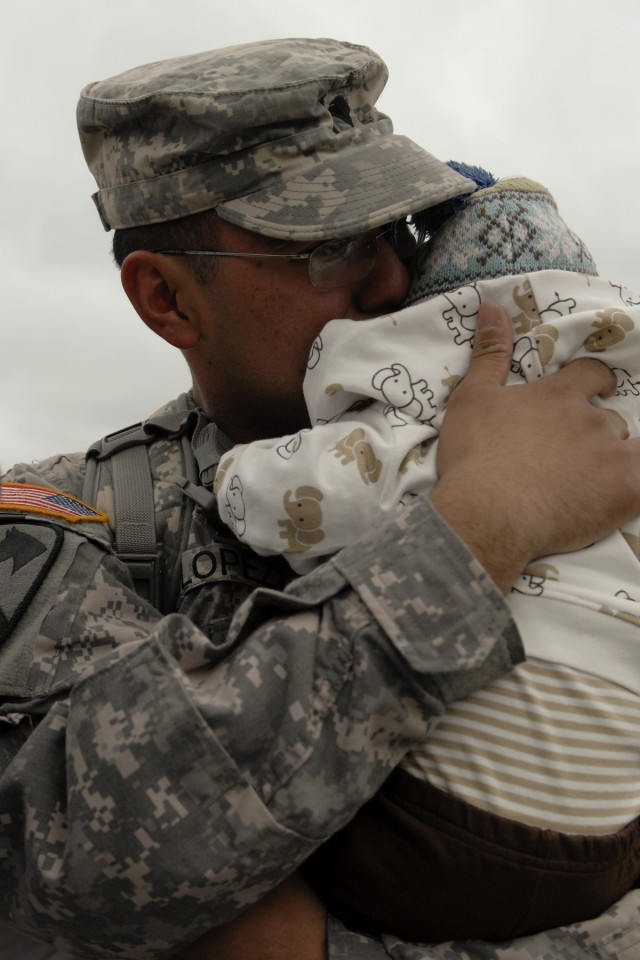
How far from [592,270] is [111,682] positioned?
56.0 inches

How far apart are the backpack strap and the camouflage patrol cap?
23.5 inches

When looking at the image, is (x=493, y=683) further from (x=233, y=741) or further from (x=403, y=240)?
(x=403, y=240)

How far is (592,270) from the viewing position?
6.98 ft

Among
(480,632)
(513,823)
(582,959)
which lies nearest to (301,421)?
(480,632)

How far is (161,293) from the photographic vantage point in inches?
100

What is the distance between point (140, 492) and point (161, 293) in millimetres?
581

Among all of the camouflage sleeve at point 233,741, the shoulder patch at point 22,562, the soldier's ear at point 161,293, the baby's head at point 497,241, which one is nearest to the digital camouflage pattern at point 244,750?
the camouflage sleeve at point 233,741

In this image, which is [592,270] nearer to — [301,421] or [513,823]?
[301,421]

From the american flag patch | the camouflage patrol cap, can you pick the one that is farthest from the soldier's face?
the american flag patch

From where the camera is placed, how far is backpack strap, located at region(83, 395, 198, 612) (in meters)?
2.26

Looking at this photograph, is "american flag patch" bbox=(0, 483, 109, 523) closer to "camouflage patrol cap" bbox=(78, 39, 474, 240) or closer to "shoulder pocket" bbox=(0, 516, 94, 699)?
"shoulder pocket" bbox=(0, 516, 94, 699)

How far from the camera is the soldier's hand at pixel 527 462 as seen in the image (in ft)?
5.35

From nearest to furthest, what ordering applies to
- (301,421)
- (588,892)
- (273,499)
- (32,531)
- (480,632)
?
(480,632) < (588,892) < (273,499) < (32,531) < (301,421)

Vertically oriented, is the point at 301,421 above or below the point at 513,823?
above
